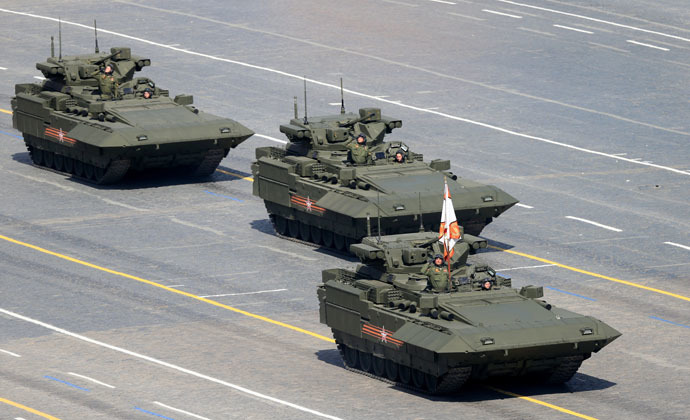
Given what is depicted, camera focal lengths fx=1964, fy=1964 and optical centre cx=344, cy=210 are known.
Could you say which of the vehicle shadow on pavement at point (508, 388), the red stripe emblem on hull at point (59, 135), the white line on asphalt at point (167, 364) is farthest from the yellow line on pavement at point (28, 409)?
the red stripe emblem on hull at point (59, 135)

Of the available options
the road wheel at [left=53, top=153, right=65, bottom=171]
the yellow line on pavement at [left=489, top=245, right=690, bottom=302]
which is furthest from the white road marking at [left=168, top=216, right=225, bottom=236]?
the yellow line on pavement at [left=489, top=245, right=690, bottom=302]

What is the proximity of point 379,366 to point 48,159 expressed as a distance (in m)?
25.6

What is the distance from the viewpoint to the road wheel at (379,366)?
143 feet

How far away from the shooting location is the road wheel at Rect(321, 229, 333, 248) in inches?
2218

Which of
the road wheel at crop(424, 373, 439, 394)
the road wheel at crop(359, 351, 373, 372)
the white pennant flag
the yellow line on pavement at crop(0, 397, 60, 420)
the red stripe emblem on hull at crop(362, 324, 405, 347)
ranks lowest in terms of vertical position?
the yellow line on pavement at crop(0, 397, 60, 420)

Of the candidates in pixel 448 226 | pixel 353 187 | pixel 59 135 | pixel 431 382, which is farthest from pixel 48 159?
pixel 431 382

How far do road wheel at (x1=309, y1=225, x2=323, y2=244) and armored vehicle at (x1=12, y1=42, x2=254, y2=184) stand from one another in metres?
6.85

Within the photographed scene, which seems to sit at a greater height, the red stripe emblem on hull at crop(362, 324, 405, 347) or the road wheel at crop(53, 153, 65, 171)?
the red stripe emblem on hull at crop(362, 324, 405, 347)

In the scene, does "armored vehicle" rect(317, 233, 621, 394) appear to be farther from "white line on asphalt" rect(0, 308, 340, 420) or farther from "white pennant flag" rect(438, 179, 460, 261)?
"white line on asphalt" rect(0, 308, 340, 420)

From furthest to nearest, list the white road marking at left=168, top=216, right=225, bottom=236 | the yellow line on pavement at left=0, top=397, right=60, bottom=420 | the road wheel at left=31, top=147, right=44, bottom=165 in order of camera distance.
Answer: the road wheel at left=31, top=147, right=44, bottom=165, the white road marking at left=168, top=216, right=225, bottom=236, the yellow line on pavement at left=0, top=397, right=60, bottom=420

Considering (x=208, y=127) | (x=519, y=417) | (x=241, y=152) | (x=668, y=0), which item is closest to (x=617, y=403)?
(x=519, y=417)

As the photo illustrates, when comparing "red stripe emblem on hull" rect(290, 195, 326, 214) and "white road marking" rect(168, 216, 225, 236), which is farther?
"white road marking" rect(168, 216, 225, 236)

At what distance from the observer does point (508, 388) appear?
42.3m

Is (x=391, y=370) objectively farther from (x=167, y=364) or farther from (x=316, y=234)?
(x=316, y=234)
